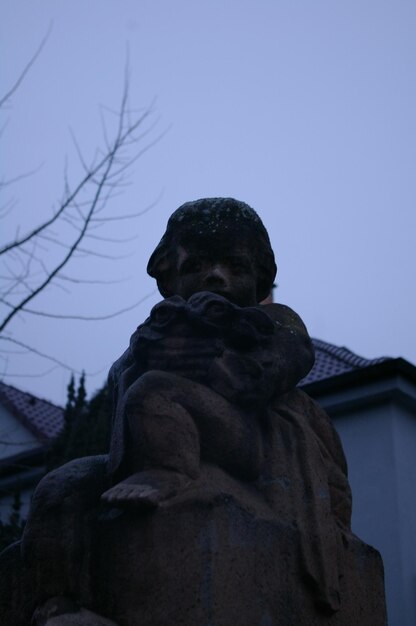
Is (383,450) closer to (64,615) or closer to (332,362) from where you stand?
(332,362)

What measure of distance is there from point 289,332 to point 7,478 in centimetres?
1019

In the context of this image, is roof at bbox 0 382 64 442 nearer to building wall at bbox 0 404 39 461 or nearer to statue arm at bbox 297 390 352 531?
building wall at bbox 0 404 39 461

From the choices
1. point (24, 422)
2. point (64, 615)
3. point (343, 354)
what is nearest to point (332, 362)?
point (343, 354)

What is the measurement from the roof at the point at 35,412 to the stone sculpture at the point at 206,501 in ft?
37.5

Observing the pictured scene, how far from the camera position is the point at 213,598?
9.00 feet

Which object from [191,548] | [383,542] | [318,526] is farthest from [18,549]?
[383,542]

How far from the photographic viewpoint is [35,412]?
671 inches

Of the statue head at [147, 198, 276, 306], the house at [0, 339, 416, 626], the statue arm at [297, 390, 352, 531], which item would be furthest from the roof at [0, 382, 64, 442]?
the statue arm at [297, 390, 352, 531]

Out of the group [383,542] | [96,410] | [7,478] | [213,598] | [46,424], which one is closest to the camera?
[213,598]

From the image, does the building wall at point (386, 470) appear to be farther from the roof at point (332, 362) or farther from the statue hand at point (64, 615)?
the statue hand at point (64, 615)

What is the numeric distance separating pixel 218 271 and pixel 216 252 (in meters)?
0.09

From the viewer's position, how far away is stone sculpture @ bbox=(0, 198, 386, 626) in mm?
2838

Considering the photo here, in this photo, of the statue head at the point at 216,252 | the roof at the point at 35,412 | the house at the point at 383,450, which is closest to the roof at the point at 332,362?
the house at the point at 383,450

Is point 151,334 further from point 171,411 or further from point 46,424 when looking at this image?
point 46,424
